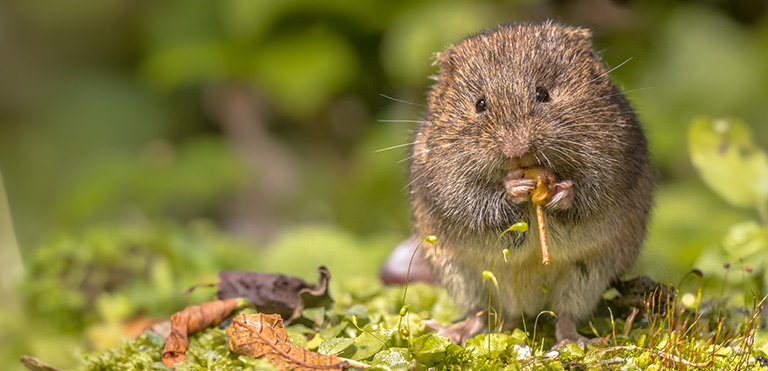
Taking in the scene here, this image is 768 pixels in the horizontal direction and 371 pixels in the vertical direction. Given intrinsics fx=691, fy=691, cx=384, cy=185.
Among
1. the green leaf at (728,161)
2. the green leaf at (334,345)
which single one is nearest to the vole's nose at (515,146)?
the green leaf at (334,345)

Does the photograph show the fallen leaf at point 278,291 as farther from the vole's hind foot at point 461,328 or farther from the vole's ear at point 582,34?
the vole's ear at point 582,34

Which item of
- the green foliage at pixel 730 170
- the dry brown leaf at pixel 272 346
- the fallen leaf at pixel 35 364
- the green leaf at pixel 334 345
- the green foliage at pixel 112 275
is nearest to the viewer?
the dry brown leaf at pixel 272 346

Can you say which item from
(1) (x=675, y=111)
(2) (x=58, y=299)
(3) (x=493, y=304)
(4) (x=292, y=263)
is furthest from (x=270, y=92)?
(3) (x=493, y=304)

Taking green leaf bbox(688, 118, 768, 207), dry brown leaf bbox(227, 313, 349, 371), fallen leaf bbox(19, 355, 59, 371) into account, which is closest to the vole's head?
dry brown leaf bbox(227, 313, 349, 371)

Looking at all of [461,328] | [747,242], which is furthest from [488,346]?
[747,242]

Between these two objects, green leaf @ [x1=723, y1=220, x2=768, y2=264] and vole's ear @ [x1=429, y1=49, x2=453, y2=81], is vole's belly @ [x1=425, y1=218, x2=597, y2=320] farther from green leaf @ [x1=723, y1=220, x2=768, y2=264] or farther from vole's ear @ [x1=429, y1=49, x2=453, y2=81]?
green leaf @ [x1=723, y1=220, x2=768, y2=264]
